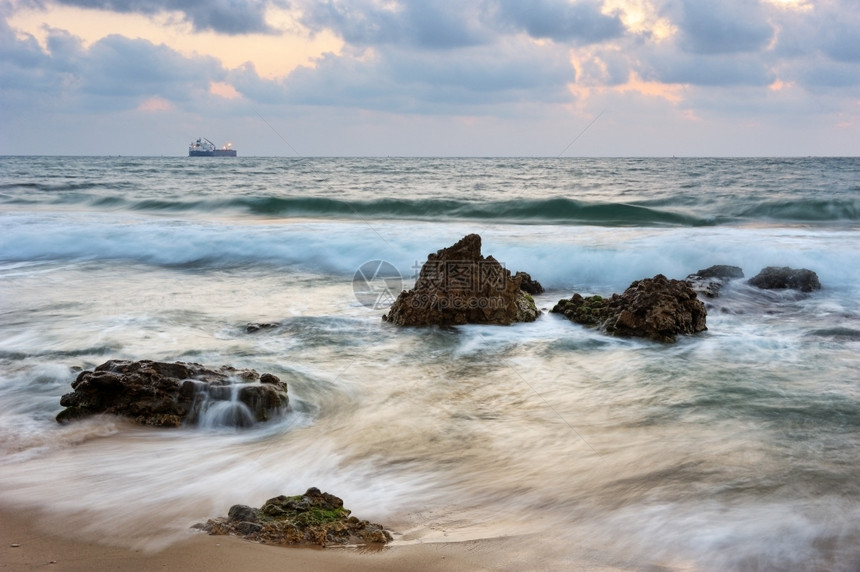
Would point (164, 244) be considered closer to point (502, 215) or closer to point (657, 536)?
point (502, 215)

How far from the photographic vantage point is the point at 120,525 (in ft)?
10.6

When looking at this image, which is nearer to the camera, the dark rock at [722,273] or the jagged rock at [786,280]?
the jagged rock at [786,280]

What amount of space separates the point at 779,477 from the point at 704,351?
265cm

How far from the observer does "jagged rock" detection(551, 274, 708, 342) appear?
665cm

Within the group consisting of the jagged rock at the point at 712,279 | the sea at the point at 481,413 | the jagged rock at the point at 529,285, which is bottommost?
the sea at the point at 481,413

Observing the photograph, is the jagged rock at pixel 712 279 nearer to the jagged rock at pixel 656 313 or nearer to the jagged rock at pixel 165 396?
the jagged rock at pixel 656 313

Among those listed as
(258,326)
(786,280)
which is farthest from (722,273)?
(258,326)

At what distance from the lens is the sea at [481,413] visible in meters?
3.30

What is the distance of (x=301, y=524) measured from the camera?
→ 9.95 feet

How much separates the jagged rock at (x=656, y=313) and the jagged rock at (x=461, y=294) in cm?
95

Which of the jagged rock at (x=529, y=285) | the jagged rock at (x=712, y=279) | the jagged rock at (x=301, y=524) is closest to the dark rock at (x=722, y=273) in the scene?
the jagged rock at (x=712, y=279)

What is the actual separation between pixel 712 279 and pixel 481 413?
17.8ft

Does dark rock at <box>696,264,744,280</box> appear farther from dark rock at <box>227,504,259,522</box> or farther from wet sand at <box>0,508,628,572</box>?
dark rock at <box>227,504,259,522</box>

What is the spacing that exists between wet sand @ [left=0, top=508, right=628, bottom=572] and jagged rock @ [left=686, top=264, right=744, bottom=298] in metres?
6.28
